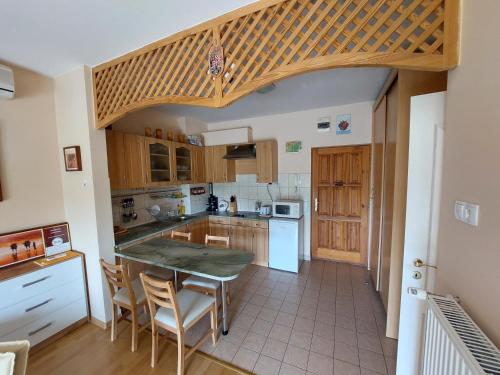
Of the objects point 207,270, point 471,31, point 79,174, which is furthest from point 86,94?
point 471,31

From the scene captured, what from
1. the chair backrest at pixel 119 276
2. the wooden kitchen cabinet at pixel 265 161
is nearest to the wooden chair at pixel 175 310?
the chair backrest at pixel 119 276

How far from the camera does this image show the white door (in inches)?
47.9

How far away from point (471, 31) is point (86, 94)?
2.66m

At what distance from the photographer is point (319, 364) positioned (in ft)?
5.28

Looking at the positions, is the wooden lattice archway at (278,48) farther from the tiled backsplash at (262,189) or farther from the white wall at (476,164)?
the tiled backsplash at (262,189)

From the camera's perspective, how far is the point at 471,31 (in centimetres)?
85

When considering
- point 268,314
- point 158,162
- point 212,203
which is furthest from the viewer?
point 212,203

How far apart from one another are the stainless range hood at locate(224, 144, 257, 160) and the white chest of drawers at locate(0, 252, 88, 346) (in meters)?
2.40

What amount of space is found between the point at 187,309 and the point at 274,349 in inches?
32.9

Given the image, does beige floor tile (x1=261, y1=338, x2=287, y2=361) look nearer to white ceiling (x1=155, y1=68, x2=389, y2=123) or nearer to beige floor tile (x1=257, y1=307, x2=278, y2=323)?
beige floor tile (x1=257, y1=307, x2=278, y2=323)

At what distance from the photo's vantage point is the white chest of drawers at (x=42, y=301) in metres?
1.60

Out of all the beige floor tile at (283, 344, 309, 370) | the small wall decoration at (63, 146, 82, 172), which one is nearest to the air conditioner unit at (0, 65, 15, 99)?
the small wall decoration at (63, 146, 82, 172)

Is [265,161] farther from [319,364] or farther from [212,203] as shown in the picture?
[319,364]

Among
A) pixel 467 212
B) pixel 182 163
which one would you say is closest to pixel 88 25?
pixel 182 163
